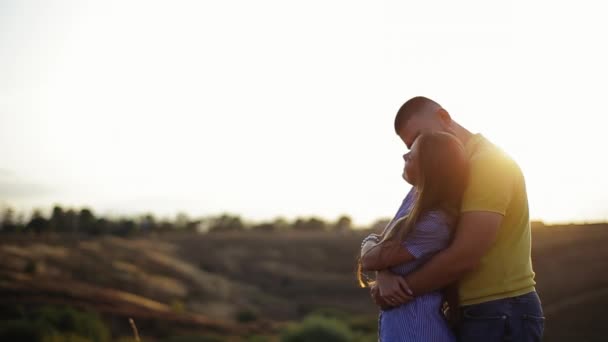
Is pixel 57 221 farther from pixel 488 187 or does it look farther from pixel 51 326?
pixel 488 187

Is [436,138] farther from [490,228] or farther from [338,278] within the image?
[338,278]

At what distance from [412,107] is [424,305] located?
1.05 meters

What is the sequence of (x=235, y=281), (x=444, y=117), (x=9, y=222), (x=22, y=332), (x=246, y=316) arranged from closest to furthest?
1. (x=444, y=117)
2. (x=22, y=332)
3. (x=246, y=316)
4. (x=235, y=281)
5. (x=9, y=222)

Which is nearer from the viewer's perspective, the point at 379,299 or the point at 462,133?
the point at 379,299

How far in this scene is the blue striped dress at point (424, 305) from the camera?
3.38m

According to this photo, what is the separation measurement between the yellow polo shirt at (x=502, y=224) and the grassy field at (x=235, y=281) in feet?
12.7

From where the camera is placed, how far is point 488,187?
338 centimetres

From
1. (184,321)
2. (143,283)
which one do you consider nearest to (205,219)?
(143,283)

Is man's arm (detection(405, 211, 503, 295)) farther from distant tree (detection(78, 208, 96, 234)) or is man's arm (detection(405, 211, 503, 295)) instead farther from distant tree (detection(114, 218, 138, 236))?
distant tree (detection(114, 218, 138, 236))

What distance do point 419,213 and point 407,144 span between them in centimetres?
60

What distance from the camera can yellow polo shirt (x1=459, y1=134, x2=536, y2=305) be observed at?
338 centimetres

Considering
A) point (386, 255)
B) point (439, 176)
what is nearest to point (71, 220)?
point (386, 255)

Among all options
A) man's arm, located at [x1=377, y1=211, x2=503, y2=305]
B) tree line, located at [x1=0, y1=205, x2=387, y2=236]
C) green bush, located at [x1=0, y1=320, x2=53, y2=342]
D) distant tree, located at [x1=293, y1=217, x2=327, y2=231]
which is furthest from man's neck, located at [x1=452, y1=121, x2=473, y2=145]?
distant tree, located at [x1=293, y1=217, x2=327, y2=231]

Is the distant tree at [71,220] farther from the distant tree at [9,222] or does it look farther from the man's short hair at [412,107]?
the man's short hair at [412,107]
